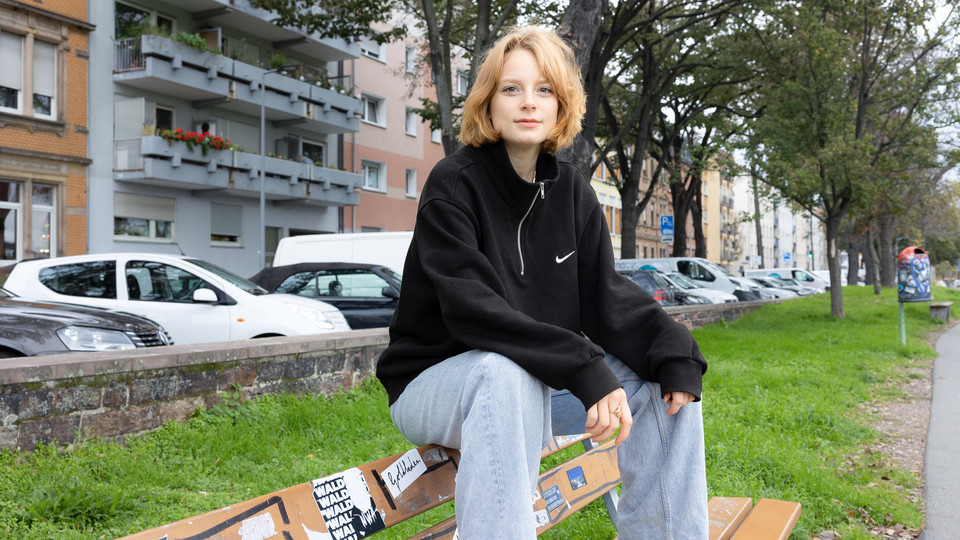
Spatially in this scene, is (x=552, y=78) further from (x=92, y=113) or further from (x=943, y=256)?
(x=943, y=256)

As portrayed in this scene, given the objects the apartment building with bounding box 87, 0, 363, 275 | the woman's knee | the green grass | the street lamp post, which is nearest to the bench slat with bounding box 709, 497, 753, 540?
the green grass

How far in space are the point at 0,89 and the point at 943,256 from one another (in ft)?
288

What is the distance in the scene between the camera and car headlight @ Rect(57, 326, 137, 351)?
5994mm

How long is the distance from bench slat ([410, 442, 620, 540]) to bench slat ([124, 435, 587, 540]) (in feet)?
1.30

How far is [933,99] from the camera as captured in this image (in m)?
17.6

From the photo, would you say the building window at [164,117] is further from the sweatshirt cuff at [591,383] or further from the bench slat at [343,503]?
the sweatshirt cuff at [591,383]

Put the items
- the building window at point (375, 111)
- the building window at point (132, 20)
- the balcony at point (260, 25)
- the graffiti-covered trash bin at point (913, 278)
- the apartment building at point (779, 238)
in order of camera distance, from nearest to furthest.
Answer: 1. the graffiti-covered trash bin at point (913, 278)
2. the building window at point (132, 20)
3. the balcony at point (260, 25)
4. the building window at point (375, 111)
5. the apartment building at point (779, 238)

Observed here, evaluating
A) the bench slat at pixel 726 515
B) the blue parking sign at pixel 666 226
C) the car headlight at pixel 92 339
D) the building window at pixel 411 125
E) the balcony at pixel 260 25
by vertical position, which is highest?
the balcony at pixel 260 25

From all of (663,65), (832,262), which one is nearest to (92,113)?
(663,65)

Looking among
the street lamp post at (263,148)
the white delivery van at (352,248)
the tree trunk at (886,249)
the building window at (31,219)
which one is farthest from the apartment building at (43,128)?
the tree trunk at (886,249)

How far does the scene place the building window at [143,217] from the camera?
24.3 meters

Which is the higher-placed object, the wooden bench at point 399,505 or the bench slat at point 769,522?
the wooden bench at point 399,505

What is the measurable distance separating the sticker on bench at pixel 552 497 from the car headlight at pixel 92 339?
4082 millimetres

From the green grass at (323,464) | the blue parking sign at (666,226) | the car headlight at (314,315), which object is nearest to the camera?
the green grass at (323,464)
